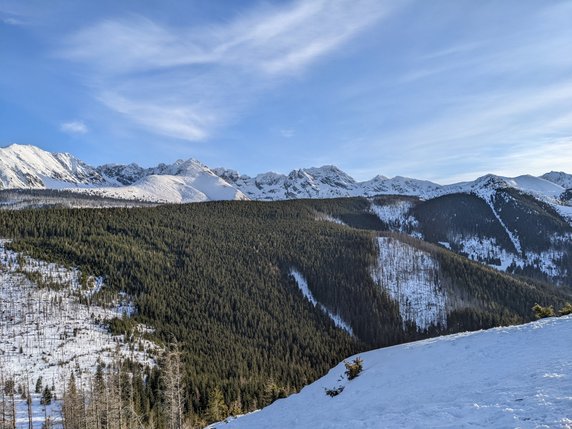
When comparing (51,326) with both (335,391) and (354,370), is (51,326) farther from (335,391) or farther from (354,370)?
(335,391)

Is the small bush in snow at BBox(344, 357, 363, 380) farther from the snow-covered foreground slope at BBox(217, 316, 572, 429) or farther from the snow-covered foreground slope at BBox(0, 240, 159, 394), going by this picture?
the snow-covered foreground slope at BBox(0, 240, 159, 394)

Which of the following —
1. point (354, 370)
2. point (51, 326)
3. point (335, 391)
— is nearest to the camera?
point (335, 391)

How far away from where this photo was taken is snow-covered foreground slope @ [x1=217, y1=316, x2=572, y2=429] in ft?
56.9

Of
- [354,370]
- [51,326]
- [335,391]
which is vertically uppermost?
[51,326]

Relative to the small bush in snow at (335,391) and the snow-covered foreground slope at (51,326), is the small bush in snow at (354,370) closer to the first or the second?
the small bush in snow at (335,391)

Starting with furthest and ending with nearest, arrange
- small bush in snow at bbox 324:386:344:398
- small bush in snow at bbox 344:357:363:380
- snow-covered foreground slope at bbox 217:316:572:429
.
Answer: small bush in snow at bbox 344:357:363:380 → small bush in snow at bbox 324:386:344:398 → snow-covered foreground slope at bbox 217:316:572:429

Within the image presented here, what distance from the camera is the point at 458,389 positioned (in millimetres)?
22422

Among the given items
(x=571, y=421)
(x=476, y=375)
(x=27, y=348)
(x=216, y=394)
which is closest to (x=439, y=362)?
(x=476, y=375)

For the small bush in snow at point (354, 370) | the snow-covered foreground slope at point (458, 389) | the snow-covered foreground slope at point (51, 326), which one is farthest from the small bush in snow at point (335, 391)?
the snow-covered foreground slope at point (51, 326)

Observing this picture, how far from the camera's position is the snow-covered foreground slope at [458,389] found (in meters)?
17.3

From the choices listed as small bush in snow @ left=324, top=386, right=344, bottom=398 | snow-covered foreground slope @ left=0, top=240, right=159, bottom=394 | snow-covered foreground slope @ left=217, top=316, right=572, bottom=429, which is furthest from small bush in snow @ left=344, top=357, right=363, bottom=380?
snow-covered foreground slope @ left=0, top=240, right=159, bottom=394

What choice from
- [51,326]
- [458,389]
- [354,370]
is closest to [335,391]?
[354,370]

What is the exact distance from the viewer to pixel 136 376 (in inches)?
4313

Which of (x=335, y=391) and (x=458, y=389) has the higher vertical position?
(x=458, y=389)
